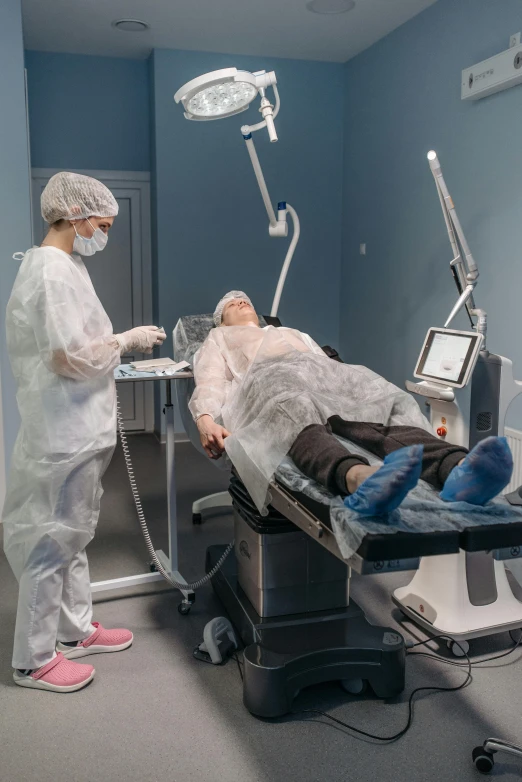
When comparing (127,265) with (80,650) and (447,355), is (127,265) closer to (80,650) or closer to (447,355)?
(447,355)

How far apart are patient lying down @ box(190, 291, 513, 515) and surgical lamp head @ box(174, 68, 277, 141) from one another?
81 centimetres

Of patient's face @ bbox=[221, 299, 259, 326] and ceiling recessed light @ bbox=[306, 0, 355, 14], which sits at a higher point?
ceiling recessed light @ bbox=[306, 0, 355, 14]

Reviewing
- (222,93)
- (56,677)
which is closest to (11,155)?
(222,93)

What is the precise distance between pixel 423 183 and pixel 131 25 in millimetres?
1884

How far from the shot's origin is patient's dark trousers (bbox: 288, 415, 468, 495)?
1595 millimetres

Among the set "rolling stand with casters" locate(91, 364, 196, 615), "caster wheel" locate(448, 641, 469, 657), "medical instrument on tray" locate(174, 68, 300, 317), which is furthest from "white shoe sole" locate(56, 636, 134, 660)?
"medical instrument on tray" locate(174, 68, 300, 317)

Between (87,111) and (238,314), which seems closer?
(238,314)

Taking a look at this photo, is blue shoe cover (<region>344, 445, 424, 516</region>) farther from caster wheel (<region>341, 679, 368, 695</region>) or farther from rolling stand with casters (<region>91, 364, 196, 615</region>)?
rolling stand with casters (<region>91, 364, 196, 615</region>)

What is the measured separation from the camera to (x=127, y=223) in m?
4.80

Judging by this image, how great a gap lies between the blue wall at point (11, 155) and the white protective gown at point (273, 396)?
1099mm

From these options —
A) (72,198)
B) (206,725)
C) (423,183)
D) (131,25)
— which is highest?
(131,25)

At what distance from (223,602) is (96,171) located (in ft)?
10.7

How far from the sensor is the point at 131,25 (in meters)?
3.95

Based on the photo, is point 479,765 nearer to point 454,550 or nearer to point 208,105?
point 454,550
